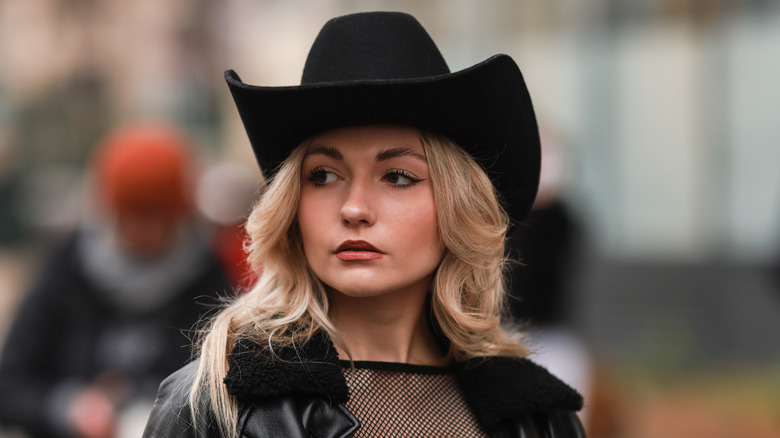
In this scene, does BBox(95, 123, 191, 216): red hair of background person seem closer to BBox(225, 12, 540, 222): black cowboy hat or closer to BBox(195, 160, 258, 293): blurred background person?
→ BBox(195, 160, 258, 293): blurred background person

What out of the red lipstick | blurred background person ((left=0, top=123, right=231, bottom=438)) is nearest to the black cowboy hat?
the red lipstick

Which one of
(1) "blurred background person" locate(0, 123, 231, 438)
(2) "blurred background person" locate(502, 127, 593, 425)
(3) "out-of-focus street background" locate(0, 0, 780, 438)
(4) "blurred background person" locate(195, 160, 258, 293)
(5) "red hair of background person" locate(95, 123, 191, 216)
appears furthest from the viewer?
(3) "out-of-focus street background" locate(0, 0, 780, 438)

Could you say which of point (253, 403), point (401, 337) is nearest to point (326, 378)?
point (253, 403)

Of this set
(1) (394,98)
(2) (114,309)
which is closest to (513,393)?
(1) (394,98)

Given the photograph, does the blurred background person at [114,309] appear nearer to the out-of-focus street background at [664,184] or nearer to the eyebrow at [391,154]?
the eyebrow at [391,154]

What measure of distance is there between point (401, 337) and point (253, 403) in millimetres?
481

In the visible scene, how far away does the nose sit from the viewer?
7.44 ft

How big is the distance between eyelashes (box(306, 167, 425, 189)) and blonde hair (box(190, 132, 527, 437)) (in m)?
0.05

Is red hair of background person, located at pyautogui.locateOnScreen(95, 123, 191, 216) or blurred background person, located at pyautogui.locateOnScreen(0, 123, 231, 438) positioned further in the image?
red hair of background person, located at pyautogui.locateOnScreen(95, 123, 191, 216)

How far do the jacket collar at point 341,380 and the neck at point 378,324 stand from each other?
0.37 feet

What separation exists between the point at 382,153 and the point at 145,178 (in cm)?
213

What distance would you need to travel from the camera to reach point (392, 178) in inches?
93.2

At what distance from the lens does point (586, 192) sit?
10492 mm

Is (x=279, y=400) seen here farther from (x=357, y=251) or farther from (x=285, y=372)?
(x=357, y=251)
